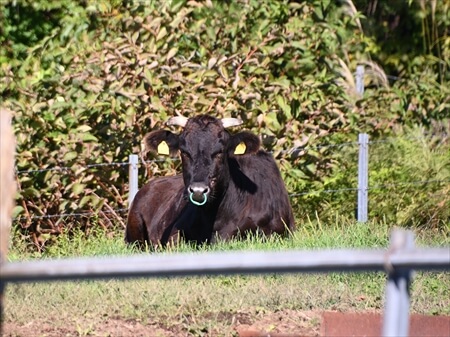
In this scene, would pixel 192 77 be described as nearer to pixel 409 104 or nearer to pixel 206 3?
pixel 206 3

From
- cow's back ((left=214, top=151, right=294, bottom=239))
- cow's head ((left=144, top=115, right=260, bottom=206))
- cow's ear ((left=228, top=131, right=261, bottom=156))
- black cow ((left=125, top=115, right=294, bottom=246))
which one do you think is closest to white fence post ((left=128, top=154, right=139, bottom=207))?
black cow ((left=125, top=115, right=294, bottom=246))

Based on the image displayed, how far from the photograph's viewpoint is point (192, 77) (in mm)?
12312

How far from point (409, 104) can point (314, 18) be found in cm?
165

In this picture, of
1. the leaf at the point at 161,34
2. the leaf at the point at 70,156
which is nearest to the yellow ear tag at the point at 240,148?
the leaf at the point at 70,156

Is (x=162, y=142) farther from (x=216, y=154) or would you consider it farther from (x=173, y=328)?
(x=173, y=328)

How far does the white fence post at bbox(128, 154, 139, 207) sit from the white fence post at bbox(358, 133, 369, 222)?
8.63 ft

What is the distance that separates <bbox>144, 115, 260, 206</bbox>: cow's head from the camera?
10.0 meters

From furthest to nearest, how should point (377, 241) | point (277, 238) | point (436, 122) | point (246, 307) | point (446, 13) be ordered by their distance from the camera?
point (446, 13), point (436, 122), point (277, 238), point (377, 241), point (246, 307)

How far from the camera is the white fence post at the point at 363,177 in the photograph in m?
12.6

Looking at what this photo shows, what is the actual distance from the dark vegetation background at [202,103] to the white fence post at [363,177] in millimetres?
253

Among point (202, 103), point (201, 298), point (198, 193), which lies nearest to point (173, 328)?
point (201, 298)

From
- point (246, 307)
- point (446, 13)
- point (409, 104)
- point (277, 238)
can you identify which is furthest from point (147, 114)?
point (446, 13)

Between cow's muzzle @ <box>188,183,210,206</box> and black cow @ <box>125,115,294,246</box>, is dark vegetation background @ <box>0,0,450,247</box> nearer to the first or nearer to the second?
black cow @ <box>125,115,294,246</box>

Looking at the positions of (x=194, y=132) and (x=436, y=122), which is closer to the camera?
(x=194, y=132)
